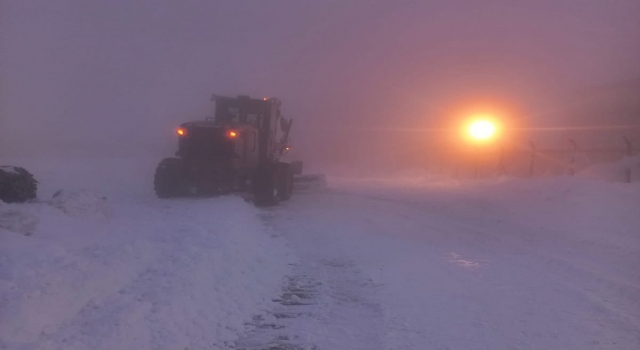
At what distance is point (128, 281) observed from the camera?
7.37 m

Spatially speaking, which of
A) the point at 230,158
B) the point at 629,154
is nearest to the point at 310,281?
the point at 230,158

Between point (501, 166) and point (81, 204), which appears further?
point (501, 166)

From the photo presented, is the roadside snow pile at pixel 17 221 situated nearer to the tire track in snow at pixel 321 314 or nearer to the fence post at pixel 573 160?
the tire track in snow at pixel 321 314

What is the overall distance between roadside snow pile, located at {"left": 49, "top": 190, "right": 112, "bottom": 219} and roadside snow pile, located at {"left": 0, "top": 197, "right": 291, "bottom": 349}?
1.4 inches

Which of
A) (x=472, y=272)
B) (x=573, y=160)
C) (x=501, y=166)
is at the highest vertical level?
(x=573, y=160)

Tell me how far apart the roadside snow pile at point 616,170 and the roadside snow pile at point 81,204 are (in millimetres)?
18744

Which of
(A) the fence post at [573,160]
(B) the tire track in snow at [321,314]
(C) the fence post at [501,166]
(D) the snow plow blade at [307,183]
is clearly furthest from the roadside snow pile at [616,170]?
Answer: (B) the tire track in snow at [321,314]

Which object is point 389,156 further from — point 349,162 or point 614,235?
point 614,235

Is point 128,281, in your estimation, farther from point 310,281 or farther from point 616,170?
point 616,170

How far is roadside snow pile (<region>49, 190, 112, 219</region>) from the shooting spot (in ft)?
38.3

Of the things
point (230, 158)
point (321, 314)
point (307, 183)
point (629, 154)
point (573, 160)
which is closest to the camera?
point (321, 314)

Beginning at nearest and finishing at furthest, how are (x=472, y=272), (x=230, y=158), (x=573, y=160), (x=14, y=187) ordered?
(x=472, y=272)
(x=14, y=187)
(x=230, y=158)
(x=573, y=160)

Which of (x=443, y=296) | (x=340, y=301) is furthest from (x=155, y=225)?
(x=443, y=296)

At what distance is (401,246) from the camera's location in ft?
38.7
